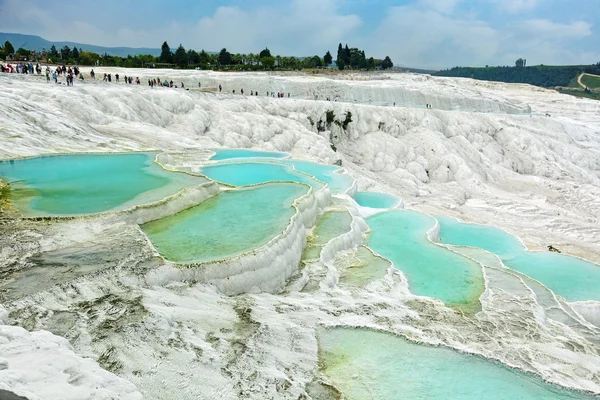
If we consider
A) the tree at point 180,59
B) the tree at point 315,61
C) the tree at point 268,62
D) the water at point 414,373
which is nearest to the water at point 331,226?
the water at point 414,373

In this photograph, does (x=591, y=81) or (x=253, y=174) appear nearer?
(x=253, y=174)

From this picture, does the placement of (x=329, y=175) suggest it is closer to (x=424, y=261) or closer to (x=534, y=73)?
(x=424, y=261)

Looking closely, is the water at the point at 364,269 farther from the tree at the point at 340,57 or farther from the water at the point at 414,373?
the tree at the point at 340,57

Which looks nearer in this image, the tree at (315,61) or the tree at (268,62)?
the tree at (268,62)

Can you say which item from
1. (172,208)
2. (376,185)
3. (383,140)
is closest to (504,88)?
(383,140)

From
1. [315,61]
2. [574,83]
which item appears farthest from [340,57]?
[574,83]

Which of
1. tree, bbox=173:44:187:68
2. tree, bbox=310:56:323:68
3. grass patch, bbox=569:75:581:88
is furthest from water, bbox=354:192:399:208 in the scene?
grass patch, bbox=569:75:581:88
